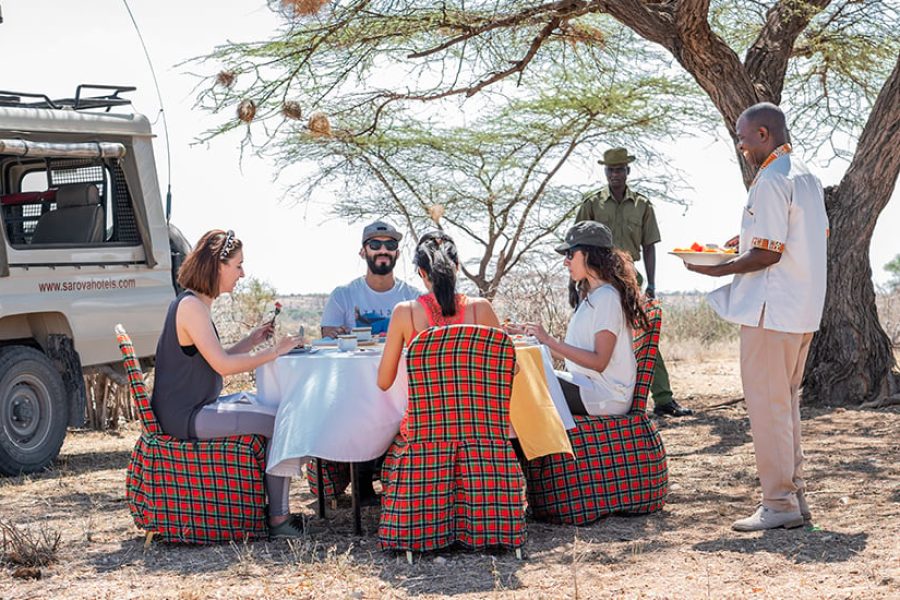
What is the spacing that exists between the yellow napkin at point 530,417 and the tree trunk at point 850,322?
15.4ft

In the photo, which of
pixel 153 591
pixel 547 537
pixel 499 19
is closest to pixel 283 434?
pixel 153 591

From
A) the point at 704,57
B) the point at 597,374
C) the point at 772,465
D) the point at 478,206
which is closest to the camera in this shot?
the point at 772,465

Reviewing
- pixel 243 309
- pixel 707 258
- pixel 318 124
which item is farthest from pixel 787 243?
pixel 243 309

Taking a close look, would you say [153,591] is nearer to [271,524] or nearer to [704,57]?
[271,524]

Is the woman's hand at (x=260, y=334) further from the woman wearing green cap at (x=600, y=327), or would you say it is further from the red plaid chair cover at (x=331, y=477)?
the woman wearing green cap at (x=600, y=327)

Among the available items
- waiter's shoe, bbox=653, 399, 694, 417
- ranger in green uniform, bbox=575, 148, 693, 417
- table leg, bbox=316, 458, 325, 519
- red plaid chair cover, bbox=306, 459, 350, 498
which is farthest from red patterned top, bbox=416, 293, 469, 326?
waiter's shoe, bbox=653, 399, 694, 417

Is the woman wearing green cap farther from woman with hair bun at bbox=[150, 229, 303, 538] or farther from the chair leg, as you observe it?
woman with hair bun at bbox=[150, 229, 303, 538]

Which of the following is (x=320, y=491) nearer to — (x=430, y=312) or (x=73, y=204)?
(x=430, y=312)

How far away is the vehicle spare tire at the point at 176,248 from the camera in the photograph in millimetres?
8484

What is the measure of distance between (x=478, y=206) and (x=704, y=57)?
7208mm

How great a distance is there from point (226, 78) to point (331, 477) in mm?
4537

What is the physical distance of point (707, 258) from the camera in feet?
15.8

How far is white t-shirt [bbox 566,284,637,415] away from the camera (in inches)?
209

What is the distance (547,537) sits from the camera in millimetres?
5074
